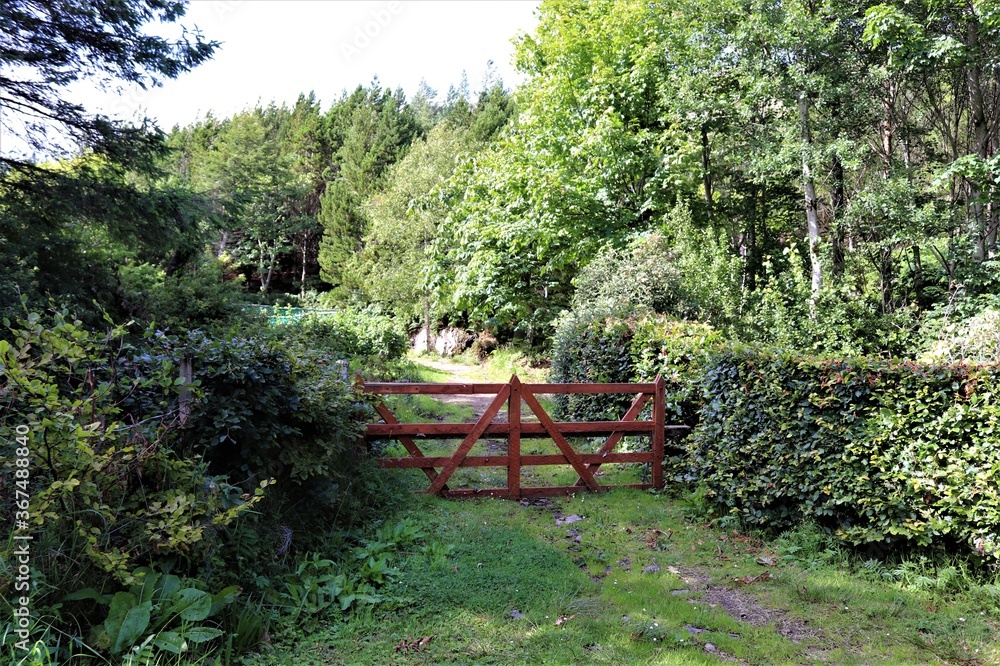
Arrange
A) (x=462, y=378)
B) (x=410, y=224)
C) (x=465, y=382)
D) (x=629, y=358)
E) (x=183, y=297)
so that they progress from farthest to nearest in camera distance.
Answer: (x=410, y=224) → (x=462, y=378) → (x=183, y=297) → (x=465, y=382) → (x=629, y=358)

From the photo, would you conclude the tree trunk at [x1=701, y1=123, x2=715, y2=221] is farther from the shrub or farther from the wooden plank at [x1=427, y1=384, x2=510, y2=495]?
the shrub

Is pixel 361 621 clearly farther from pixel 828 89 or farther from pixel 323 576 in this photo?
pixel 828 89

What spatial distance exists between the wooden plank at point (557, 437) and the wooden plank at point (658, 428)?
755mm

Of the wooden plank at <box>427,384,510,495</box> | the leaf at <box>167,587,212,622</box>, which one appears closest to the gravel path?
the wooden plank at <box>427,384,510,495</box>

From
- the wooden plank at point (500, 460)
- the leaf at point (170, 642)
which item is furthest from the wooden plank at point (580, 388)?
the leaf at point (170, 642)

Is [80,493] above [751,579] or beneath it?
above

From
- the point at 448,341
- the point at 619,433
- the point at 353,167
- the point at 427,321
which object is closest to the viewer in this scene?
the point at 619,433

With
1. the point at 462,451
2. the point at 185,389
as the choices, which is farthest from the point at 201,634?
the point at 462,451

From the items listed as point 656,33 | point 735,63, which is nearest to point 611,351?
point 735,63

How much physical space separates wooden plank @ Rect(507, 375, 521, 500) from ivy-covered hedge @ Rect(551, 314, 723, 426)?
203cm

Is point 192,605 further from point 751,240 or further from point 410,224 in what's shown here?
point 410,224

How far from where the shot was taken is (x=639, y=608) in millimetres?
4191

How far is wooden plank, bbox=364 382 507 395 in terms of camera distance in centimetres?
629

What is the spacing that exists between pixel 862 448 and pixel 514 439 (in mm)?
3234
